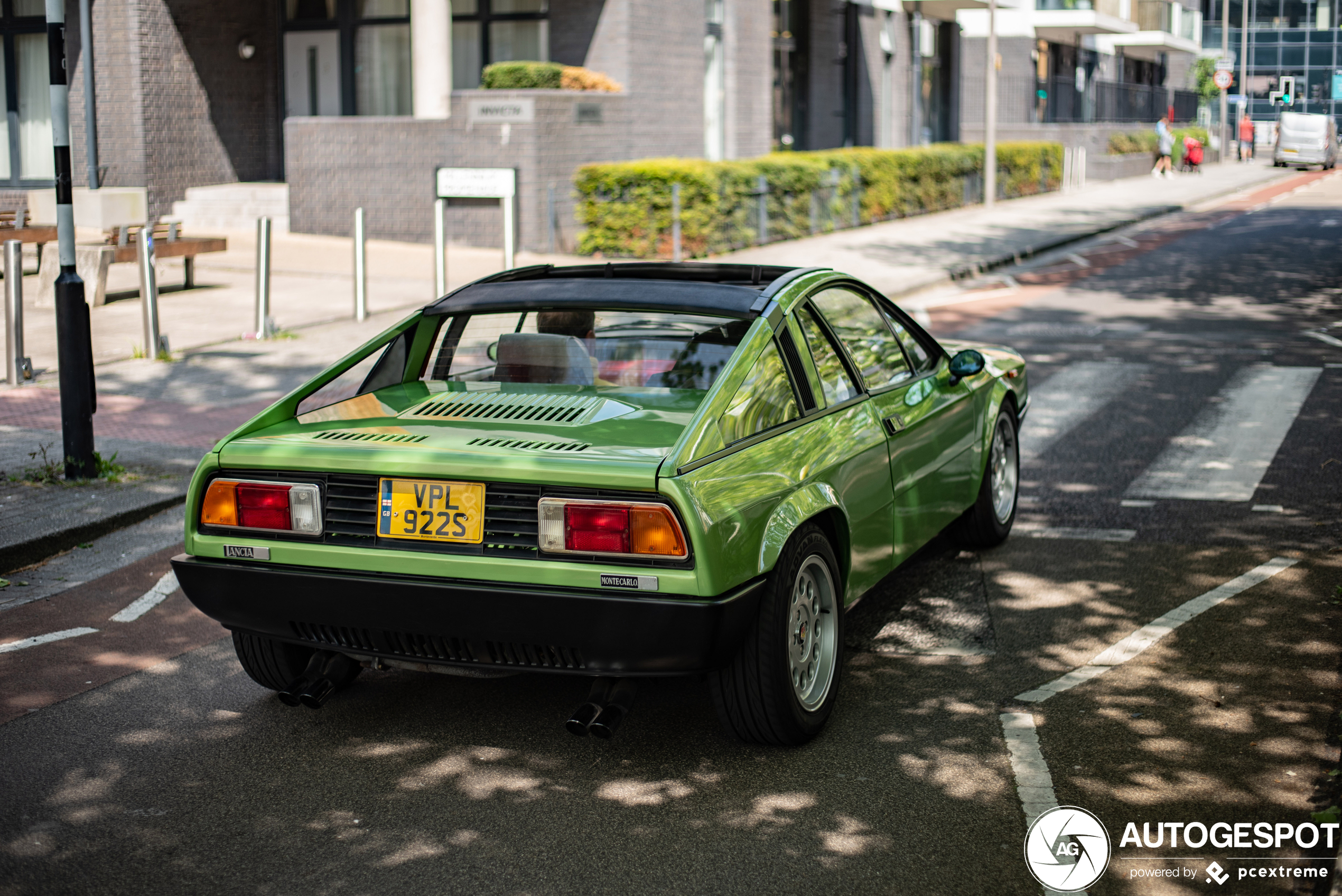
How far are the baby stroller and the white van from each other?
16.6 feet

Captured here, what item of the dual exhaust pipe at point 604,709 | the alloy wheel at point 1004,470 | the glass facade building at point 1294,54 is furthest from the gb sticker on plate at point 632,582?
the glass facade building at point 1294,54

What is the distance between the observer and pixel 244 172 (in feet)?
81.9

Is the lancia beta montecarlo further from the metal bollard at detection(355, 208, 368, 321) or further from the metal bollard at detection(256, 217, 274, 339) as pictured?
the metal bollard at detection(355, 208, 368, 321)

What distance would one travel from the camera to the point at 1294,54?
271 feet

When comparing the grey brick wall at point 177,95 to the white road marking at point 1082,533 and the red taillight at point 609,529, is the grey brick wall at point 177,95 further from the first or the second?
the red taillight at point 609,529

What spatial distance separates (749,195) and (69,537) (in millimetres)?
15954

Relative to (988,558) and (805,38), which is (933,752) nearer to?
(988,558)

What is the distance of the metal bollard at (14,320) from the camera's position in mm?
10469

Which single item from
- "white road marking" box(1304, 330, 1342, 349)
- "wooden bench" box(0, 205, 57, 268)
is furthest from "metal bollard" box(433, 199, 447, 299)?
"white road marking" box(1304, 330, 1342, 349)

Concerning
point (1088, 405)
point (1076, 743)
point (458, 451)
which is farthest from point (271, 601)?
point (1088, 405)

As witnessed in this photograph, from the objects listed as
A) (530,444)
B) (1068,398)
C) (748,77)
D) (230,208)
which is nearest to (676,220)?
(230,208)

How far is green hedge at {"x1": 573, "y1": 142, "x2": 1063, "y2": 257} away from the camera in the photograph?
20.4 metres

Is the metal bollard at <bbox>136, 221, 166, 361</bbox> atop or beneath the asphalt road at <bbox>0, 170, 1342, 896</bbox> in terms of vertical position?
atop

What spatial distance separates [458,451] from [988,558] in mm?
3334
